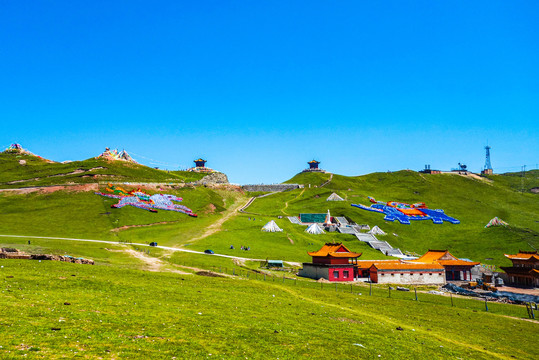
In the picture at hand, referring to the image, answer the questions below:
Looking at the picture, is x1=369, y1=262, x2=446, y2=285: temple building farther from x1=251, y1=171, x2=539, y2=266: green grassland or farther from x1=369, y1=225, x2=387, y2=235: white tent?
x1=369, y1=225, x2=387, y2=235: white tent

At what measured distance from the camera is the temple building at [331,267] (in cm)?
7244

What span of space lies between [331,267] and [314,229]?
50.8 metres

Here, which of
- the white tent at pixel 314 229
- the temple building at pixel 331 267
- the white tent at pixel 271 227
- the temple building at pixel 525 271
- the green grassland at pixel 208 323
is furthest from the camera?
the white tent at pixel 314 229

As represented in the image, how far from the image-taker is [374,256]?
102m

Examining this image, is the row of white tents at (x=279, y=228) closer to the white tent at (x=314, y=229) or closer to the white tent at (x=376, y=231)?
the white tent at (x=314, y=229)

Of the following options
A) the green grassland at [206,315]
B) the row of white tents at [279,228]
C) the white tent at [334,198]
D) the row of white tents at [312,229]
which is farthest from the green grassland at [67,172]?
the white tent at [334,198]

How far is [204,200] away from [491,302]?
349ft

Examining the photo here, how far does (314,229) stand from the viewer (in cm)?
12319

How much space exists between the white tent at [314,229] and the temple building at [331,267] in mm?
45512

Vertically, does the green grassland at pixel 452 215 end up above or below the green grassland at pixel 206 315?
above

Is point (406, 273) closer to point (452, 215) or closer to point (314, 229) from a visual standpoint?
point (314, 229)

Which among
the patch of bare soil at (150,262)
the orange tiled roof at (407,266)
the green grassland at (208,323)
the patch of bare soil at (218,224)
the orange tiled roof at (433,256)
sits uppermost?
the patch of bare soil at (218,224)

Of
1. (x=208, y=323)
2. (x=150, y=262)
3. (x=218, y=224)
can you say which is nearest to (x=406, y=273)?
(x=150, y=262)

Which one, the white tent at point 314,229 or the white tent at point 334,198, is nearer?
the white tent at point 314,229
